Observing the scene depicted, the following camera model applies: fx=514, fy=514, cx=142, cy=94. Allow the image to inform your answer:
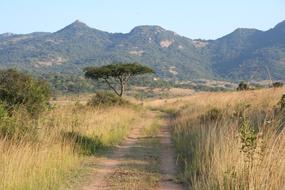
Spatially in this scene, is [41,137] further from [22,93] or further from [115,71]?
[115,71]

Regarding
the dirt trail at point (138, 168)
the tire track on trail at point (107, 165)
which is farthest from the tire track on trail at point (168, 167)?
the tire track on trail at point (107, 165)

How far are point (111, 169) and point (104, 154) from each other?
264 cm

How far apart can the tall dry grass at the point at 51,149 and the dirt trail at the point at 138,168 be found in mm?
553

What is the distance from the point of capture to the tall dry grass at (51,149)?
342 inches

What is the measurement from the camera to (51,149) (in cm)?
1111

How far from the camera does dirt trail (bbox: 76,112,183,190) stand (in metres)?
10.0

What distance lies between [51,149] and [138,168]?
2177 millimetres

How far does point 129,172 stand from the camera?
11.4 m

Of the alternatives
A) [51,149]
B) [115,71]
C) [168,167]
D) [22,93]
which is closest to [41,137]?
[51,149]

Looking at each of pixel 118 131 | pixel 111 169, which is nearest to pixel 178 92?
pixel 118 131

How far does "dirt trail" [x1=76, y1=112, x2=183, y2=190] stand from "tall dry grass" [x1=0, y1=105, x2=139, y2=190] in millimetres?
553

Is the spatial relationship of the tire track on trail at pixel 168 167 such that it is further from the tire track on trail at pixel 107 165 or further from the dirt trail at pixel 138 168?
the tire track on trail at pixel 107 165

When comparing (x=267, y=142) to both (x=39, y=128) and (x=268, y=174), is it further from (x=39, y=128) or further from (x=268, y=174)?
(x=39, y=128)

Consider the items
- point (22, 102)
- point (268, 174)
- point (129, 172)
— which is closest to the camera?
point (268, 174)
